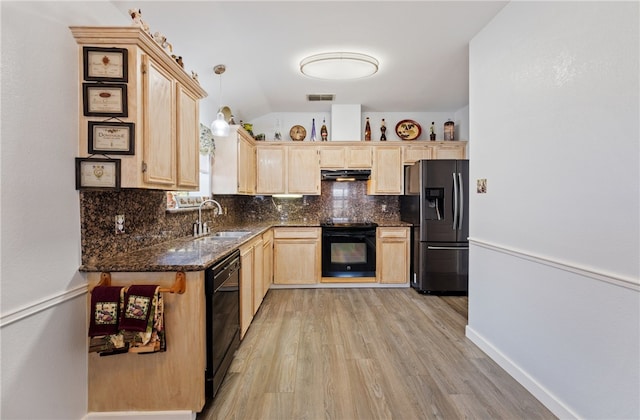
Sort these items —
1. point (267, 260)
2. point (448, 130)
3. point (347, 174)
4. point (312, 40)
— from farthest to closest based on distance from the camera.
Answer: point (448, 130) → point (347, 174) → point (267, 260) → point (312, 40)

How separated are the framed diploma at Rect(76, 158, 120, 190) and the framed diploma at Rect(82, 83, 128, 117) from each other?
0.83ft

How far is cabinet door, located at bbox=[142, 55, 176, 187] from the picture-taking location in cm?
168

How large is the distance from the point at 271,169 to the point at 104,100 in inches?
116

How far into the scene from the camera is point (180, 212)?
2814 mm

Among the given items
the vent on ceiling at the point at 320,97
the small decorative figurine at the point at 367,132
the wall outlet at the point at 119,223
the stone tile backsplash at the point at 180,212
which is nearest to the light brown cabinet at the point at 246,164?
the stone tile backsplash at the point at 180,212

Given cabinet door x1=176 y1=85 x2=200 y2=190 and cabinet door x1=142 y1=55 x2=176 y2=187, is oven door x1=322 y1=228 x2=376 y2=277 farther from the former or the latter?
cabinet door x1=142 y1=55 x2=176 y2=187

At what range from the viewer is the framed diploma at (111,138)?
5.31ft

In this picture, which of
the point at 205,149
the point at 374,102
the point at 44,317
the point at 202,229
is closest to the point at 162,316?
the point at 44,317

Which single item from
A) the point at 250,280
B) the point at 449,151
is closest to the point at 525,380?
the point at 250,280

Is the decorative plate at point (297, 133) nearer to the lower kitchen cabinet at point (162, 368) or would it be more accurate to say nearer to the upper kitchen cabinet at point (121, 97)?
the upper kitchen cabinet at point (121, 97)

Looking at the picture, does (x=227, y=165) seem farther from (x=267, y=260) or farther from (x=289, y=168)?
(x=267, y=260)

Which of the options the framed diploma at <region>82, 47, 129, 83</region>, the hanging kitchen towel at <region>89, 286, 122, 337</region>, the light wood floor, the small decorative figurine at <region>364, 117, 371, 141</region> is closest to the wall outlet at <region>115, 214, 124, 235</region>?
the hanging kitchen towel at <region>89, 286, 122, 337</region>

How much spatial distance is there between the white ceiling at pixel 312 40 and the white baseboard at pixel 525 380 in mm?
2559

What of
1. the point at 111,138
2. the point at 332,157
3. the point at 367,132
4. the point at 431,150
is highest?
the point at 367,132
